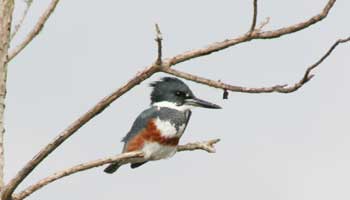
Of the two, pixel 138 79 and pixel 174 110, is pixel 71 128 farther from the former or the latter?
pixel 174 110

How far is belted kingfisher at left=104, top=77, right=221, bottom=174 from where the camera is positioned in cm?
810

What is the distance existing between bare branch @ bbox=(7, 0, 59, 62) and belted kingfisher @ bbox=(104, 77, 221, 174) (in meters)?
2.56

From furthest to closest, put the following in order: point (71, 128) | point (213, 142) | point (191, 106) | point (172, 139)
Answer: point (191, 106) < point (172, 139) < point (213, 142) < point (71, 128)

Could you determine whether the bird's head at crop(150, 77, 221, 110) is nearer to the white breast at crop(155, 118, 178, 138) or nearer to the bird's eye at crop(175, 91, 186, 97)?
the bird's eye at crop(175, 91, 186, 97)

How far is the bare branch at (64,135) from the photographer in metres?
5.06

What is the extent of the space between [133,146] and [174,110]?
0.55m

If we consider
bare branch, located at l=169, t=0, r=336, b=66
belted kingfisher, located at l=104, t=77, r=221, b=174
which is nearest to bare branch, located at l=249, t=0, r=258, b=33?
bare branch, located at l=169, t=0, r=336, b=66

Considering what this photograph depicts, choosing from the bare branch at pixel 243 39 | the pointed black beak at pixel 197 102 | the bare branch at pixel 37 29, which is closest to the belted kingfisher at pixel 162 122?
the pointed black beak at pixel 197 102

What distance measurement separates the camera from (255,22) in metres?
5.26

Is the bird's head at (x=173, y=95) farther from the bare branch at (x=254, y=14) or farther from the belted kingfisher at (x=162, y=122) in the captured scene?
the bare branch at (x=254, y=14)

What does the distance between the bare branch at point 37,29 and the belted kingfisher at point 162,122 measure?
101 inches

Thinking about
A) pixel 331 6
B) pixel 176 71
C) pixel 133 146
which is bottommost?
pixel 133 146

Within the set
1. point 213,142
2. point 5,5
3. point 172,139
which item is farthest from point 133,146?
point 5,5

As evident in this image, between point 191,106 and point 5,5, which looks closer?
point 5,5
